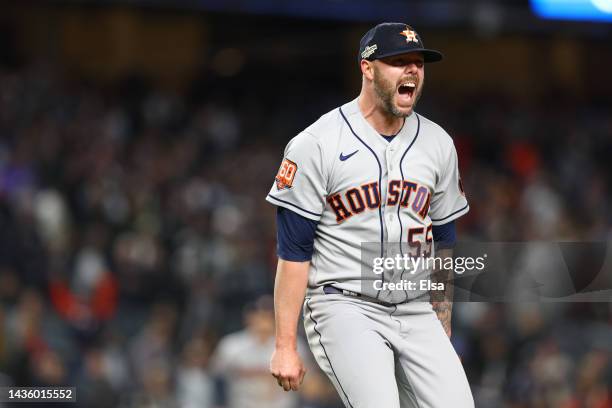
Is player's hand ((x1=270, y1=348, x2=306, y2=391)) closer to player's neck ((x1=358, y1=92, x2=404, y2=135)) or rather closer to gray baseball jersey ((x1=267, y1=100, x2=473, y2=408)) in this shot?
gray baseball jersey ((x1=267, y1=100, x2=473, y2=408))

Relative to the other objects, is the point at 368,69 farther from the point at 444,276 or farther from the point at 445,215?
the point at 444,276

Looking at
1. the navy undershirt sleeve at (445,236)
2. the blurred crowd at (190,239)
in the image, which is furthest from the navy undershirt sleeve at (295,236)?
the blurred crowd at (190,239)

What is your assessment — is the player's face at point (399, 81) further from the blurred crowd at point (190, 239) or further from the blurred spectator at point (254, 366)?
the blurred crowd at point (190, 239)

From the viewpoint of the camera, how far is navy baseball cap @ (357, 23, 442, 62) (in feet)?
13.2

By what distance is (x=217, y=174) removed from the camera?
1407cm

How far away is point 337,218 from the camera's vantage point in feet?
13.5

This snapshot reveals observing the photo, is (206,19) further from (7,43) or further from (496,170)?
(496,170)

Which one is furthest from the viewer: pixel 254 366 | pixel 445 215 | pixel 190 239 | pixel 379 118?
pixel 190 239

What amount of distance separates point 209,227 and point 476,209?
11.4 feet

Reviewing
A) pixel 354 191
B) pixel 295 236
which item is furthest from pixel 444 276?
pixel 295 236

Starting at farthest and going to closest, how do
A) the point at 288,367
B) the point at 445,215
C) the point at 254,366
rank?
1. the point at 254,366
2. the point at 445,215
3. the point at 288,367

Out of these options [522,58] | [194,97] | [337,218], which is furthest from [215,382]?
[522,58]

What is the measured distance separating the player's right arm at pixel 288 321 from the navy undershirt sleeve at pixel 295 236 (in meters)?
0.03

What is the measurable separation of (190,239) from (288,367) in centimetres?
809
